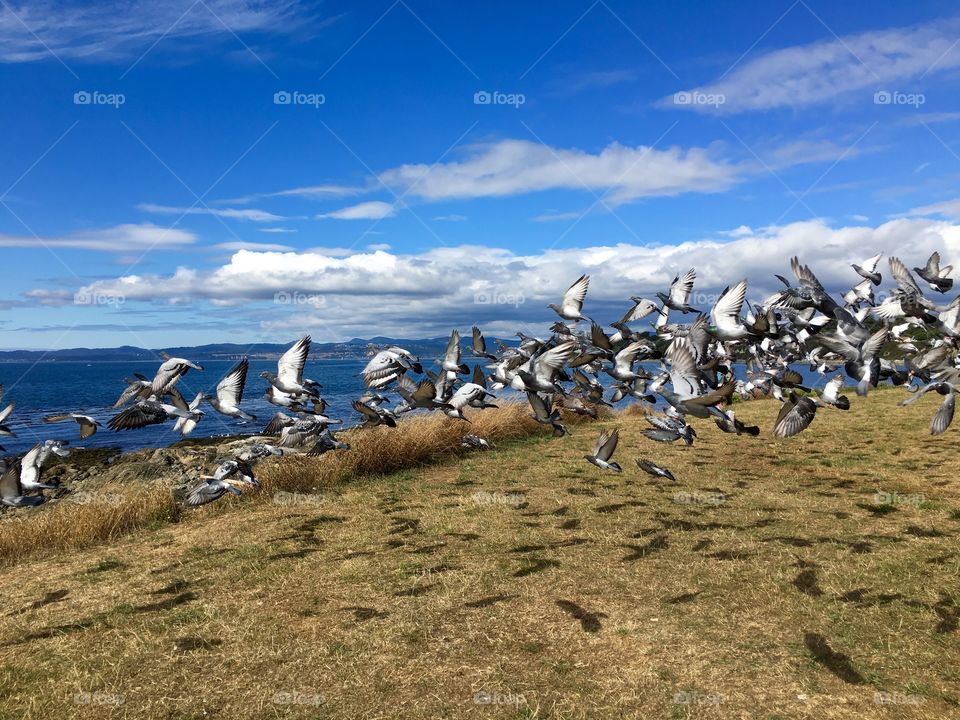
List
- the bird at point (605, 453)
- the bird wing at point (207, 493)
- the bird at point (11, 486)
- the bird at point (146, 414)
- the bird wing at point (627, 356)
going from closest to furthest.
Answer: the bird at point (11, 486) → the bird at point (146, 414) → the bird wing at point (627, 356) → the bird wing at point (207, 493) → the bird at point (605, 453)

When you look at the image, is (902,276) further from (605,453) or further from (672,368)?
(605,453)

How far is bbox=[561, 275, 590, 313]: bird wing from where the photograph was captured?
9.95 meters

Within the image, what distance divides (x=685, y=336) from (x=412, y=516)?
24.4 ft

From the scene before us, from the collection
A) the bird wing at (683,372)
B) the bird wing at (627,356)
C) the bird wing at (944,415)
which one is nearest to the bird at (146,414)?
the bird wing at (627,356)

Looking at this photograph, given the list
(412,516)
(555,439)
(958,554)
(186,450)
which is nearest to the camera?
(958,554)

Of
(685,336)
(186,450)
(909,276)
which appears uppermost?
(909,276)

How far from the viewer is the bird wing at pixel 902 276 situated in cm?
790

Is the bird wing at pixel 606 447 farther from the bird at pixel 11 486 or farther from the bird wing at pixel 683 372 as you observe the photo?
the bird at pixel 11 486

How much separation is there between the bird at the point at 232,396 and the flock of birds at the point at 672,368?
23 millimetres

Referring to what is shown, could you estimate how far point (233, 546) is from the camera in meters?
11.5

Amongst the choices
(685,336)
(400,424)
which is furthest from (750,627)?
(400,424)

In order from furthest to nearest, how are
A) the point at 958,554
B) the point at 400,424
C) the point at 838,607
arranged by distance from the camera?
the point at 400,424 < the point at 958,554 < the point at 838,607

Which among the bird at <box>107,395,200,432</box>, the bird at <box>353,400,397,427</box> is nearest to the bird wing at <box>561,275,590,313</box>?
the bird at <box>353,400,397,427</box>

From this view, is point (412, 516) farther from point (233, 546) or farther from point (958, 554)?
point (958, 554)
